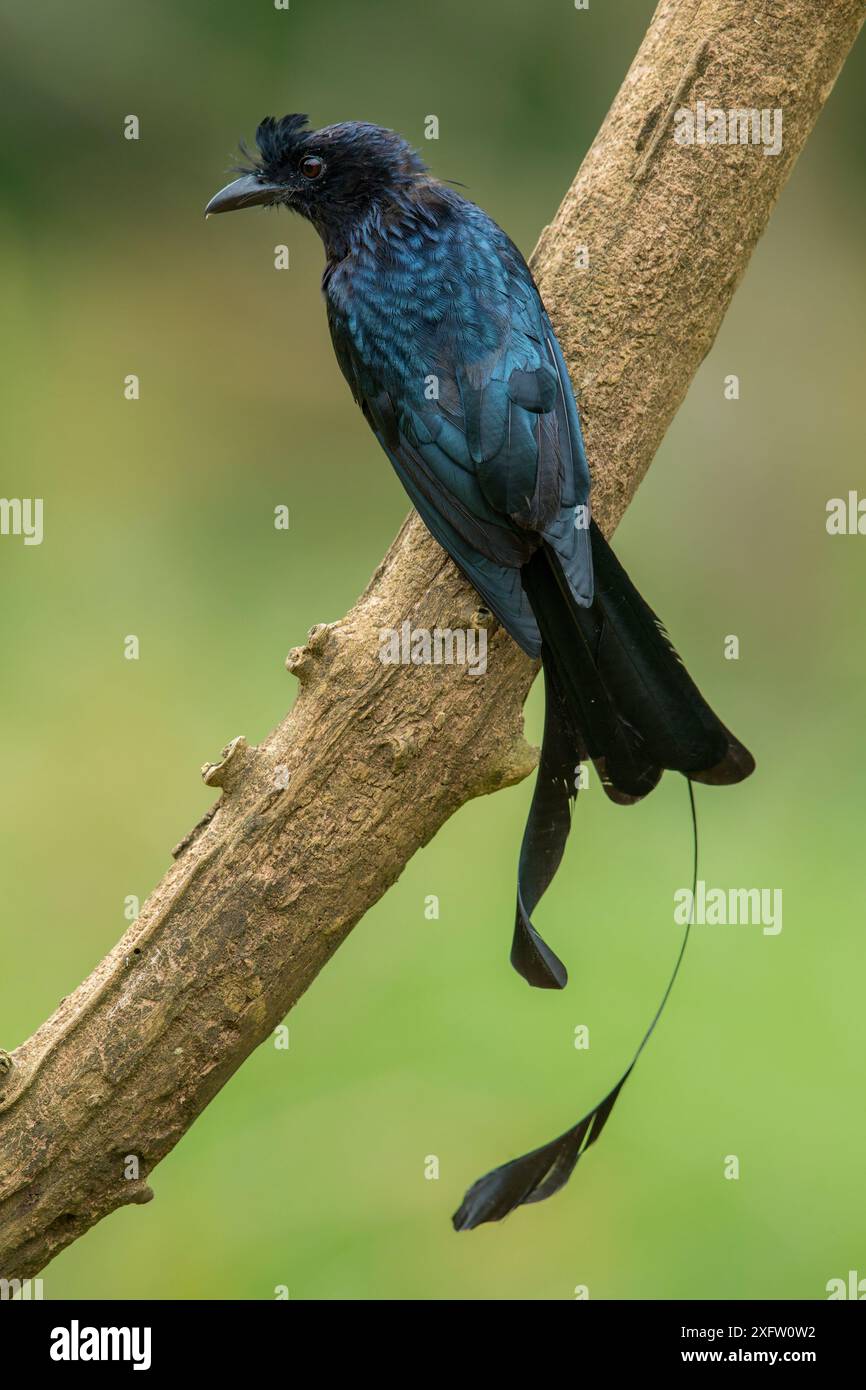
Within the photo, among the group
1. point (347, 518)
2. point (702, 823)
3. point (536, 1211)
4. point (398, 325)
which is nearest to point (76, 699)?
point (347, 518)

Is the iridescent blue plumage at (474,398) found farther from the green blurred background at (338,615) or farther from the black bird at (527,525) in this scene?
the green blurred background at (338,615)

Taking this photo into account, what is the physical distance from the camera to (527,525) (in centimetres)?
193

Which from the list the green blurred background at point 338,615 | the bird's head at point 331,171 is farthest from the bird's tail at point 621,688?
the green blurred background at point 338,615

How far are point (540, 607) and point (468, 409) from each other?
30cm

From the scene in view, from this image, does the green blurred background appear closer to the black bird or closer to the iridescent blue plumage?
the black bird

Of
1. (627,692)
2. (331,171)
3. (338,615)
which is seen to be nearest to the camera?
(627,692)

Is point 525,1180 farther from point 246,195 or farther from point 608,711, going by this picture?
point 246,195

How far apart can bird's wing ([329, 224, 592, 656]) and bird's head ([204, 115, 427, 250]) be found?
0.27m

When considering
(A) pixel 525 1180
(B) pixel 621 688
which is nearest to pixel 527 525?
(B) pixel 621 688

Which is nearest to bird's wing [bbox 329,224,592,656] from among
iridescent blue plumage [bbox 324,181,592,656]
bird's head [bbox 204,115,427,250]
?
iridescent blue plumage [bbox 324,181,592,656]

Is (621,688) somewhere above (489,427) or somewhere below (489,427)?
below

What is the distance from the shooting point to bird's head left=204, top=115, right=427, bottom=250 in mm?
2254

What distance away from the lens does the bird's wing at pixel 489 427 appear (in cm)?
194

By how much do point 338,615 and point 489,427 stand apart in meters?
2.72
